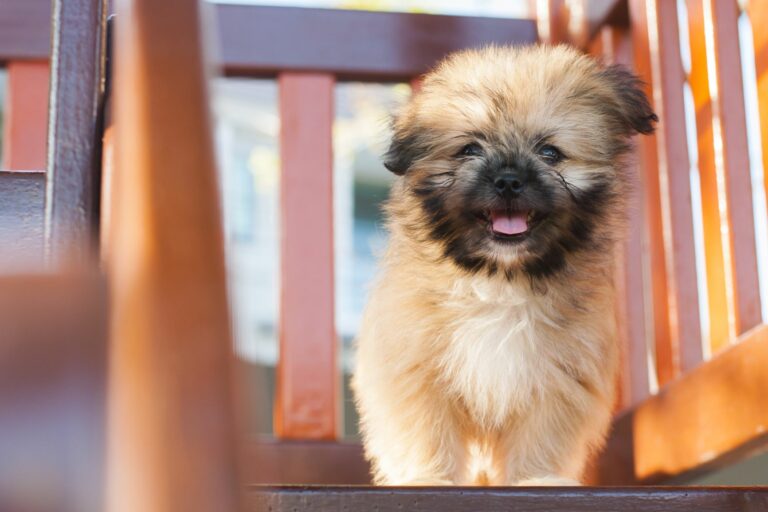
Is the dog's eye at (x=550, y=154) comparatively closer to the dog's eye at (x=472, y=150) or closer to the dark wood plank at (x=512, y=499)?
the dog's eye at (x=472, y=150)

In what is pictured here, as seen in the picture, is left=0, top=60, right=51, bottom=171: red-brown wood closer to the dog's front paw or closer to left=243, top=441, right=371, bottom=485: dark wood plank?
left=243, top=441, right=371, bottom=485: dark wood plank

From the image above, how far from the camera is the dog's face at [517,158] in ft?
7.55

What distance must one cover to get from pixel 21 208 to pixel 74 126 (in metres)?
0.19

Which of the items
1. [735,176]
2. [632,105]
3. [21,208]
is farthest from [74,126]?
[735,176]

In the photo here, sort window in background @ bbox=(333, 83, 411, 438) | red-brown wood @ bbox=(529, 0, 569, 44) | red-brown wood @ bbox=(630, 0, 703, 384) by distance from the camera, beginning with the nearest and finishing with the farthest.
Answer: red-brown wood @ bbox=(630, 0, 703, 384) → red-brown wood @ bbox=(529, 0, 569, 44) → window in background @ bbox=(333, 83, 411, 438)

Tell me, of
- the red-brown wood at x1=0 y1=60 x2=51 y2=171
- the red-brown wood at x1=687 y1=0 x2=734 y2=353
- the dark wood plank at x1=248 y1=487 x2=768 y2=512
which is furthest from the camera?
the red-brown wood at x1=0 y1=60 x2=51 y2=171

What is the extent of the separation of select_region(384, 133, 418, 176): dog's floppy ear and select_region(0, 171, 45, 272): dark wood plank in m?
1.02

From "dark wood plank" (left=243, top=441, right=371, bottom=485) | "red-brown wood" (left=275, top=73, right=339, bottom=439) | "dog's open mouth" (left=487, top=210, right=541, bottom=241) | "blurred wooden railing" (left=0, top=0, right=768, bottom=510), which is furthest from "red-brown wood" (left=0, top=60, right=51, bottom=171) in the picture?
"dog's open mouth" (left=487, top=210, right=541, bottom=241)

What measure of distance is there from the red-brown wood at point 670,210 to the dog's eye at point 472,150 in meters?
0.89

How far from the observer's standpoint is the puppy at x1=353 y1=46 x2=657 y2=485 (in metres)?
2.32

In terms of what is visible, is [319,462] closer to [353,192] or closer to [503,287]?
[503,287]

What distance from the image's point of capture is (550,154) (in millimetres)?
2387

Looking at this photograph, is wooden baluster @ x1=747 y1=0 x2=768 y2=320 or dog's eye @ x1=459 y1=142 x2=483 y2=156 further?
wooden baluster @ x1=747 y1=0 x2=768 y2=320

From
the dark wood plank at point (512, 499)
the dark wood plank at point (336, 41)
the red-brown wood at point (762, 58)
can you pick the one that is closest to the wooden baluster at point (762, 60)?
the red-brown wood at point (762, 58)
